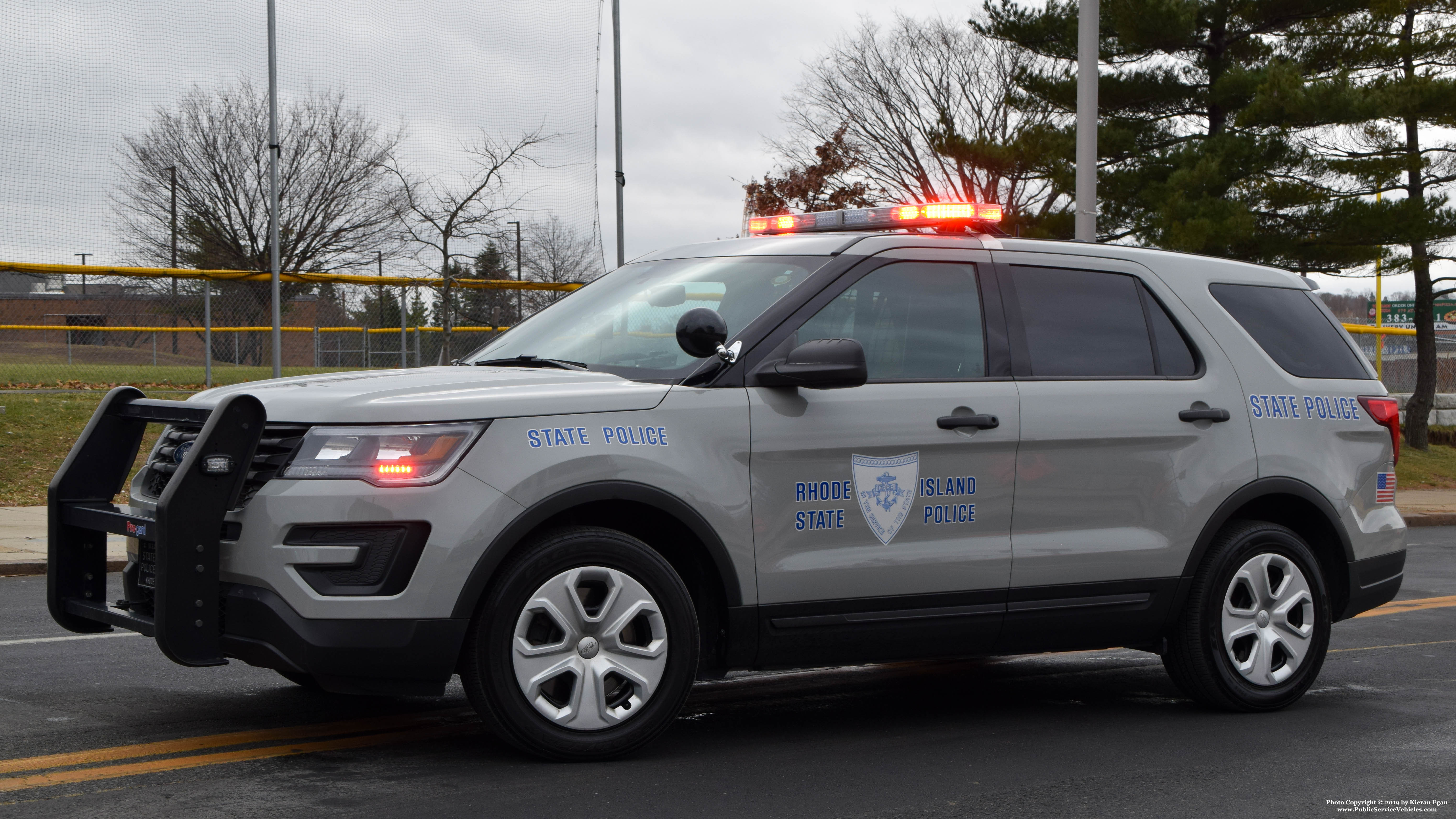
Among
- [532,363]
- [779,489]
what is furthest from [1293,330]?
[532,363]

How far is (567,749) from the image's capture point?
484 cm

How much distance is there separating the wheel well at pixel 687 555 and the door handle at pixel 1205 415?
2133mm

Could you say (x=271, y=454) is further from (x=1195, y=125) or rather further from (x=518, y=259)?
(x=1195, y=125)

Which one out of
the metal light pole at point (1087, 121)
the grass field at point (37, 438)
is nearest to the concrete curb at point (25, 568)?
the grass field at point (37, 438)

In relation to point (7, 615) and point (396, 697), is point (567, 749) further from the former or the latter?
point (7, 615)

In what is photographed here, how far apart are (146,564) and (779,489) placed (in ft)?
6.94

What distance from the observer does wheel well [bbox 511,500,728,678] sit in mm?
5031

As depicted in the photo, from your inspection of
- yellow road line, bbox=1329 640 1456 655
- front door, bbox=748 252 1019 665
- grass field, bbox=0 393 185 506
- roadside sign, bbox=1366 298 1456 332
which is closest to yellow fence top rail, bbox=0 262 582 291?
grass field, bbox=0 393 185 506

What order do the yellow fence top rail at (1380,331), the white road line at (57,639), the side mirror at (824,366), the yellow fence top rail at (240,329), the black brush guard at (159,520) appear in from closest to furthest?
the black brush guard at (159,520), the side mirror at (824,366), the white road line at (57,639), the yellow fence top rail at (240,329), the yellow fence top rail at (1380,331)

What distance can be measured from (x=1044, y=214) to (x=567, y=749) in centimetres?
2288

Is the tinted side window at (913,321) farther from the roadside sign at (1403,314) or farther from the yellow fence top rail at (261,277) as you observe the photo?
the roadside sign at (1403,314)

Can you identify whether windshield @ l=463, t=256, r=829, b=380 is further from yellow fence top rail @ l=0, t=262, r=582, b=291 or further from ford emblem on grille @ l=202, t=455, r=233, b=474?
yellow fence top rail @ l=0, t=262, r=582, b=291

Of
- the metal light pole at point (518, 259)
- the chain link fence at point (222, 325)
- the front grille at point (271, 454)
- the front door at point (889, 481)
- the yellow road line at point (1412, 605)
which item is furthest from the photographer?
the metal light pole at point (518, 259)

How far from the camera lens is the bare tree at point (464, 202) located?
18.8m
